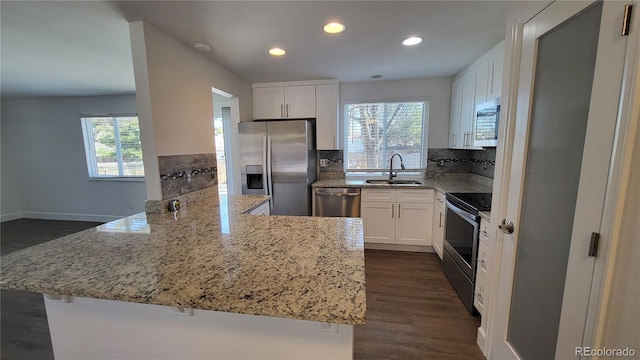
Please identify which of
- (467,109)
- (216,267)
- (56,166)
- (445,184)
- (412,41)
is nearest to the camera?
(216,267)

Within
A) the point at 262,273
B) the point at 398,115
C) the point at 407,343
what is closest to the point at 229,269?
the point at 262,273

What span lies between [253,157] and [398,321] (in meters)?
2.45

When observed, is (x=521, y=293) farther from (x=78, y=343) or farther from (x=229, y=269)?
(x=78, y=343)

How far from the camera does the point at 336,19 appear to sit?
1691 mm

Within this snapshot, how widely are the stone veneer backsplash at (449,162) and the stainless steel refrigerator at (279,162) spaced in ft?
1.94

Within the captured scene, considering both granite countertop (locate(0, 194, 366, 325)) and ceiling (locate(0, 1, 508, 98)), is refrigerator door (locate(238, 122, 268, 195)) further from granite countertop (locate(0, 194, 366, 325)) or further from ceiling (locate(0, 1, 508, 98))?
granite countertop (locate(0, 194, 366, 325))

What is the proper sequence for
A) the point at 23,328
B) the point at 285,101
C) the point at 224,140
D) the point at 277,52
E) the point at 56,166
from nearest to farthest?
the point at 23,328 → the point at 277,52 → the point at 285,101 → the point at 224,140 → the point at 56,166

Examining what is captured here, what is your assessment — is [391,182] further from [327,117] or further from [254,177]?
[254,177]

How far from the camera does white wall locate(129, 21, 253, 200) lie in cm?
172

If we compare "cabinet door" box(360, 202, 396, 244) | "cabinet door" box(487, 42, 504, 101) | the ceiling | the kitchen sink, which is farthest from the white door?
the kitchen sink

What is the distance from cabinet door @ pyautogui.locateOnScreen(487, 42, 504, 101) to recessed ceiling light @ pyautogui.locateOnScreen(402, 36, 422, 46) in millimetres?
746

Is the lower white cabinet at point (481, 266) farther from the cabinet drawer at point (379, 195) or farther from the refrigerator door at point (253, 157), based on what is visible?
the refrigerator door at point (253, 157)

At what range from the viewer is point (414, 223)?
3061 millimetres

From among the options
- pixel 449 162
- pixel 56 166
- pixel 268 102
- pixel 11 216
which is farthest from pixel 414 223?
pixel 11 216
